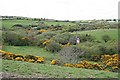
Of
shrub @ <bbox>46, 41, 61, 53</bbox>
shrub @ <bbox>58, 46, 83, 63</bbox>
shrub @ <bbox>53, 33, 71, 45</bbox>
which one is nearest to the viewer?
shrub @ <bbox>58, 46, 83, 63</bbox>

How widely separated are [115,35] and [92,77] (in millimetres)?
36872

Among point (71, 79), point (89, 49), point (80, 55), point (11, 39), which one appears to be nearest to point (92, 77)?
point (71, 79)

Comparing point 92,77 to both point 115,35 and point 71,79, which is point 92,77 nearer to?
point 71,79

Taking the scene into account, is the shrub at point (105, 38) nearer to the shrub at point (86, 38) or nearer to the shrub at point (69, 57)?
the shrub at point (86, 38)

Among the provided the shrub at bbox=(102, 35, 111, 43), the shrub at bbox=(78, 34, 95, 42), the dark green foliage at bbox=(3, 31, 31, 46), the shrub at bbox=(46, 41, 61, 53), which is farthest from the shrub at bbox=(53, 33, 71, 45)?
the shrub at bbox=(102, 35, 111, 43)

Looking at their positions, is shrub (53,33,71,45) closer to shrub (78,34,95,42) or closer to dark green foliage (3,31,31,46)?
shrub (78,34,95,42)

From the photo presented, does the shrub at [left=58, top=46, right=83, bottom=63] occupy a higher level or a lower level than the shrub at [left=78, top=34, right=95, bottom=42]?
lower

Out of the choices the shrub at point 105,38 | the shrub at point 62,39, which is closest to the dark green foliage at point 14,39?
the shrub at point 62,39

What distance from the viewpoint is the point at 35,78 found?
14719mm

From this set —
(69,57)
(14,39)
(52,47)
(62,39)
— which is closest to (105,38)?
→ (62,39)

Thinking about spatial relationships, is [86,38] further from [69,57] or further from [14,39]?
[69,57]

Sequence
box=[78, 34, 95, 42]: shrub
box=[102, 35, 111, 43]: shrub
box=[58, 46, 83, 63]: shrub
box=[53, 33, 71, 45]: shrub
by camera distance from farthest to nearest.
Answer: box=[102, 35, 111, 43]: shrub < box=[78, 34, 95, 42]: shrub < box=[53, 33, 71, 45]: shrub < box=[58, 46, 83, 63]: shrub

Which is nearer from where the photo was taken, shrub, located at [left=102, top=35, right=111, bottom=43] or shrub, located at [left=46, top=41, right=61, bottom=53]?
shrub, located at [left=46, top=41, right=61, bottom=53]

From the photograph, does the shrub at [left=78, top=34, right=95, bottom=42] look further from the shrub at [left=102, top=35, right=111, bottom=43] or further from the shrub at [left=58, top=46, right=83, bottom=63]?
the shrub at [left=58, top=46, right=83, bottom=63]
